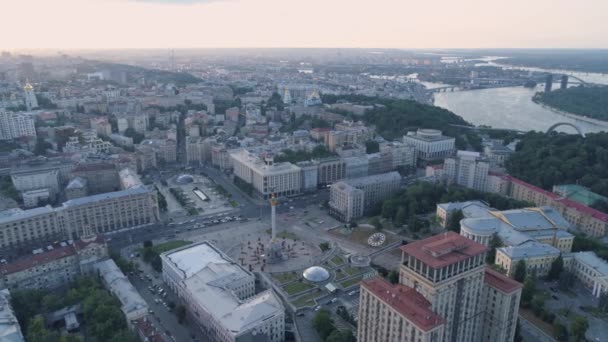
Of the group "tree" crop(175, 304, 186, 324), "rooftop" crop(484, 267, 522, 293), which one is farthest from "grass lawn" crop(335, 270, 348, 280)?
"rooftop" crop(484, 267, 522, 293)

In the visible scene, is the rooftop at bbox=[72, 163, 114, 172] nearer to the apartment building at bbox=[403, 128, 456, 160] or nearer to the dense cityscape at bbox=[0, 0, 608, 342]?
the dense cityscape at bbox=[0, 0, 608, 342]

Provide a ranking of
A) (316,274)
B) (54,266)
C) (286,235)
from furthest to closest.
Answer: (286,235), (316,274), (54,266)

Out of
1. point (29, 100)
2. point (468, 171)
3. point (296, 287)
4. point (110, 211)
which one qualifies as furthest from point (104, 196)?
point (29, 100)

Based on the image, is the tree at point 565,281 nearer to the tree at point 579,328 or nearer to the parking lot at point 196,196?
the tree at point 579,328

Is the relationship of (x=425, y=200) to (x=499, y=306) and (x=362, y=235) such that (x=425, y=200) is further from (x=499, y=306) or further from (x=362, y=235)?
(x=499, y=306)

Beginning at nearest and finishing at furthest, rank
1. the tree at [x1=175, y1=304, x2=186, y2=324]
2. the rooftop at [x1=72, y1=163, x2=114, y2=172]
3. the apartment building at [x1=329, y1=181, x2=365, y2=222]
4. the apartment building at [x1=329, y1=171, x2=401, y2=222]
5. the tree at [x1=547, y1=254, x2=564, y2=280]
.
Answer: the tree at [x1=175, y1=304, x2=186, y2=324] < the tree at [x1=547, y1=254, x2=564, y2=280] < the apartment building at [x1=329, y1=181, x2=365, y2=222] < the apartment building at [x1=329, y1=171, x2=401, y2=222] < the rooftop at [x1=72, y1=163, x2=114, y2=172]

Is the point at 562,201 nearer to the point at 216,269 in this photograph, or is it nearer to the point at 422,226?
the point at 422,226

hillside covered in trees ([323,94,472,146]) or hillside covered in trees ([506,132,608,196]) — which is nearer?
hillside covered in trees ([506,132,608,196])

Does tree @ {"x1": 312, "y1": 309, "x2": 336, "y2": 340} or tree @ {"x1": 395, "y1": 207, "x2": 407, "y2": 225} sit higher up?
tree @ {"x1": 395, "y1": 207, "x2": 407, "y2": 225}

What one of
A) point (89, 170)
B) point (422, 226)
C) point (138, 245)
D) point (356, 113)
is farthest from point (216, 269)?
point (356, 113)
